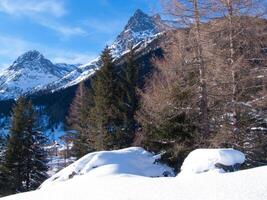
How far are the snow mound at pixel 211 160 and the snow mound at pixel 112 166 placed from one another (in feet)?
9.18

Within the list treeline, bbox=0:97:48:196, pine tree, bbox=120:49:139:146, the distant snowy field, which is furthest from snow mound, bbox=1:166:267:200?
treeline, bbox=0:97:48:196

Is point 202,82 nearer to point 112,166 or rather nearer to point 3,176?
point 112,166

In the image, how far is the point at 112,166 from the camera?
1459 cm

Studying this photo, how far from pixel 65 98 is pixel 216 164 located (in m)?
169

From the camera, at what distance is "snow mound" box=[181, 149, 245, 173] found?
11.7 metres

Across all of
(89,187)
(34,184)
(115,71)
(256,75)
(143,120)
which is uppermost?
(115,71)

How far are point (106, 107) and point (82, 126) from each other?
5932 mm

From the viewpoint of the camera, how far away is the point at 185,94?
2000 cm

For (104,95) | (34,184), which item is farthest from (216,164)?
(34,184)

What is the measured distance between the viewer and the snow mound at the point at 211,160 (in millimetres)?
11711

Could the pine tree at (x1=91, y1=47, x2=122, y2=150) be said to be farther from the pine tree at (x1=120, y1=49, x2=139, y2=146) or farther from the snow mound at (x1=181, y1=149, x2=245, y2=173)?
the snow mound at (x1=181, y1=149, x2=245, y2=173)

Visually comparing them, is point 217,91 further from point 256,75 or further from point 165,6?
point 165,6

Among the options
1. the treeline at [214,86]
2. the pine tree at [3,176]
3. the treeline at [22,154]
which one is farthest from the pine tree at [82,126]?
the treeline at [214,86]

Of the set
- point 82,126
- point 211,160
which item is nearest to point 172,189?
point 211,160
